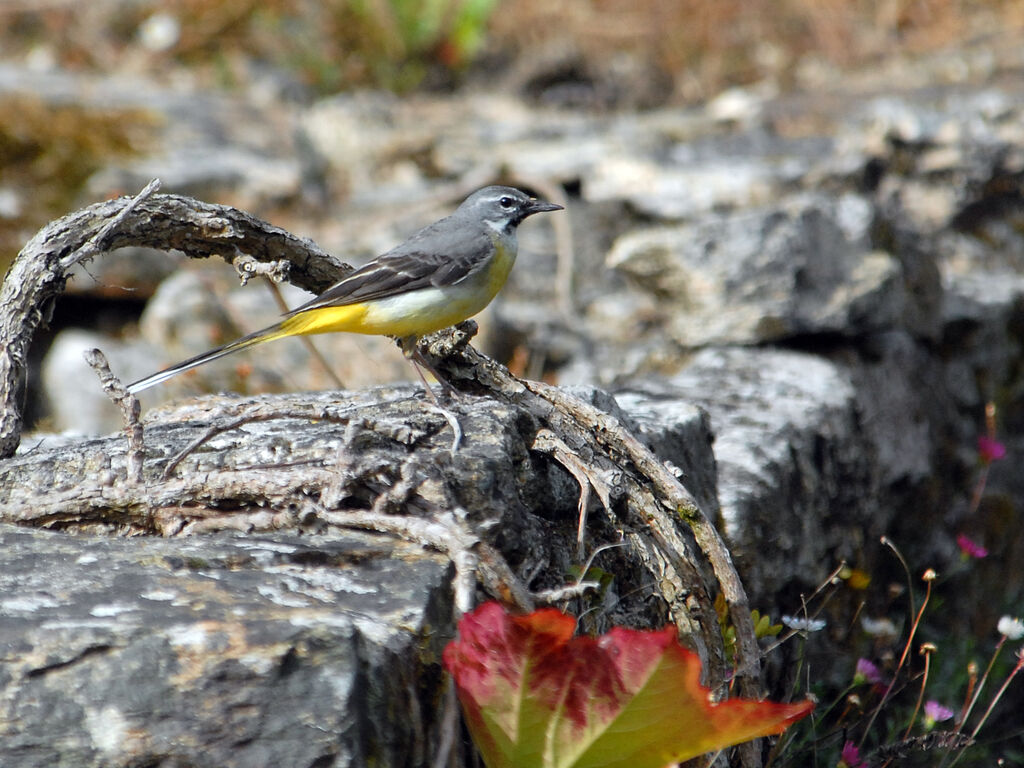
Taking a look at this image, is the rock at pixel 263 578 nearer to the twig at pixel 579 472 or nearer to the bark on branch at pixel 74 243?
the twig at pixel 579 472

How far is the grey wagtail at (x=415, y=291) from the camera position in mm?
3574

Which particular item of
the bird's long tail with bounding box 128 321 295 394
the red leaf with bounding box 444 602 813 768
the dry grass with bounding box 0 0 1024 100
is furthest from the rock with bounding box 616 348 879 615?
the dry grass with bounding box 0 0 1024 100

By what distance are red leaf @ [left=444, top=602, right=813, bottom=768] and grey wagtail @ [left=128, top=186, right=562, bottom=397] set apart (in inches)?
48.7

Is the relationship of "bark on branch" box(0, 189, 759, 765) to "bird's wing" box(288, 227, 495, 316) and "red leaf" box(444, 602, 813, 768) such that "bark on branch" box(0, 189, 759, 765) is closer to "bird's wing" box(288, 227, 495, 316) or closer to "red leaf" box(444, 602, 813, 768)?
"red leaf" box(444, 602, 813, 768)

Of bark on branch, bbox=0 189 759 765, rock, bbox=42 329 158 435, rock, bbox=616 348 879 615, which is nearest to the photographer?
bark on branch, bbox=0 189 759 765

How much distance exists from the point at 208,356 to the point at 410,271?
0.89 metres

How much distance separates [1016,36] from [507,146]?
15.1 feet

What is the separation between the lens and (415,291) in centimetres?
384

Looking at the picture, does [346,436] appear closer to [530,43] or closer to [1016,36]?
[1016,36]

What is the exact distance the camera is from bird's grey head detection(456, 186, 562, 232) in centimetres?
462

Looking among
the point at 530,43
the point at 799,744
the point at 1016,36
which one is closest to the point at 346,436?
the point at 799,744

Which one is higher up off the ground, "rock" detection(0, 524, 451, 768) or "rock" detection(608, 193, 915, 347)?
"rock" detection(608, 193, 915, 347)

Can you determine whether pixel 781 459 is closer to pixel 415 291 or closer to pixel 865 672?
pixel 865 672

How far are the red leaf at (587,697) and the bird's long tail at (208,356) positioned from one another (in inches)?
60.9
